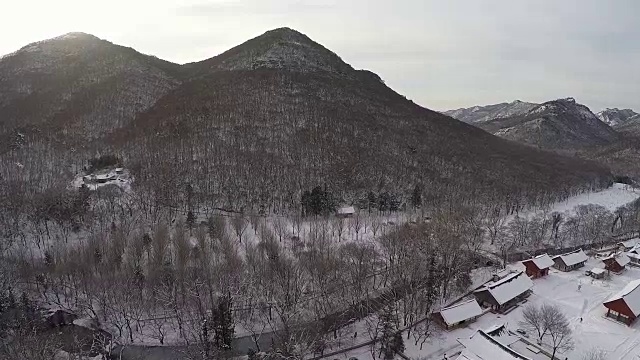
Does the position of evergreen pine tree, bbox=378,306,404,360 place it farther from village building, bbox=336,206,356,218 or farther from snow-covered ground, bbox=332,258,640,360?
village building, bbox=336,206,356,218

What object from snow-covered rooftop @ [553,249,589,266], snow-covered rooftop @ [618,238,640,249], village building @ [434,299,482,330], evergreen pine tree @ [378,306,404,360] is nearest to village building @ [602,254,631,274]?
snow-covered rooftop @ [553,249,589,266]

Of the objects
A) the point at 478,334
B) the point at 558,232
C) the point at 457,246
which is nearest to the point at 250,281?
the point at 478,334

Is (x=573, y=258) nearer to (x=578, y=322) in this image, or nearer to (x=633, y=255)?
(x=633, y=255)

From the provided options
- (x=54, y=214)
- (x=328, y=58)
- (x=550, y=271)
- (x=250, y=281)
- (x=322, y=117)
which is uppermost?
(x=328, y=58)

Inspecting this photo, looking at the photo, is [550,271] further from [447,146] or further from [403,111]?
[403,111]

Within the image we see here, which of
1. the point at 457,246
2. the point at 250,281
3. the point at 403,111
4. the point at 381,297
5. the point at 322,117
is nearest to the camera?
the point at 250,281

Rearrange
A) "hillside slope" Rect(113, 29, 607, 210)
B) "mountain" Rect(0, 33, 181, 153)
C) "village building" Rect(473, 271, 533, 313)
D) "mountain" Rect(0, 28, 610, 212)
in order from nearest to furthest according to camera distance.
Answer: "village building" Rect(473, 271, 533, 313), "mountain" Rect(0, 28, 610, 212), "hillside slope" Rect(113, 29, 607, 210), "mountain" Rect(0, 33, 181, 153)

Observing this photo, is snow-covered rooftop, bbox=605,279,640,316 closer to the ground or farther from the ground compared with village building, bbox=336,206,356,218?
closer to the ground
